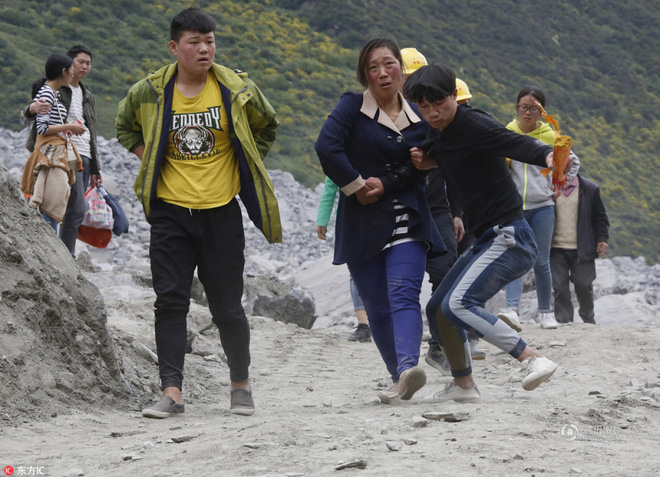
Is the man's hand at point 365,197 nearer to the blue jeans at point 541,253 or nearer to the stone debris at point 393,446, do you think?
the stone debris at point 393,446

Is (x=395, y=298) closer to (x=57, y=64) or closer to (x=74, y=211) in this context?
(x=74, y=211)

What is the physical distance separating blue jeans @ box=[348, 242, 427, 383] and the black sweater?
398 mm

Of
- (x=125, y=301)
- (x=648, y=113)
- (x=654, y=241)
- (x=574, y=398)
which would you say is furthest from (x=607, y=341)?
(x=648, y=113)

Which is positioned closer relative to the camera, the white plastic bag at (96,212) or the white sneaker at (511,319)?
the white sneaker at (511,319)

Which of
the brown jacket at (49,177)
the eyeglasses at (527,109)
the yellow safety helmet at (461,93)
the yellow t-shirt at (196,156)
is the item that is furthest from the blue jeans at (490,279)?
the brown jacket at (49,177)

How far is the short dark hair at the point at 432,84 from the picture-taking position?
486 cm

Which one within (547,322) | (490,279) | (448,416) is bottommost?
(547,322)

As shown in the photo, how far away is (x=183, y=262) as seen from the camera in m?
5.07

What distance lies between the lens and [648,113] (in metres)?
53.5

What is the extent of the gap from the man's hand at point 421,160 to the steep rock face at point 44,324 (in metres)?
2.02

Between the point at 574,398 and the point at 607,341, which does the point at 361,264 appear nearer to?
the point at 574,398

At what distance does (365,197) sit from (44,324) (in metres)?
1.83

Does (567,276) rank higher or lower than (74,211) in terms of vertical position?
lower

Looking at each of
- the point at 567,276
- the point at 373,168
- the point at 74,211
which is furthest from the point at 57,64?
the point at 567,276
